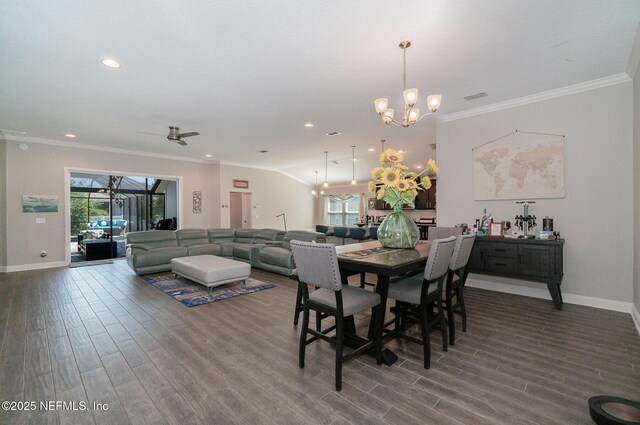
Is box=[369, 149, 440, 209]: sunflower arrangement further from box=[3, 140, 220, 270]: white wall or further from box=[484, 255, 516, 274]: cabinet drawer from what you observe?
box=[3, 140, 220, 270]: white wall

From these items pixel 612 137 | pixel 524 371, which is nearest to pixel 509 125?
pixel 612 137

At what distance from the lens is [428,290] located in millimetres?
2475

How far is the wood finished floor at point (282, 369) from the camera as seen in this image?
5.93 feet

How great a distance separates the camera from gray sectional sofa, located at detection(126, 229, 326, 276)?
557cm

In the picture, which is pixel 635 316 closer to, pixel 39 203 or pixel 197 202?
pixel 197 202

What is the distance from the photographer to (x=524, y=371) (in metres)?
2.24

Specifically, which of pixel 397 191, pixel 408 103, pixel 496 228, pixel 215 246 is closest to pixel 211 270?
pixel 215 246

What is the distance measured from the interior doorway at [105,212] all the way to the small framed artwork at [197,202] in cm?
55

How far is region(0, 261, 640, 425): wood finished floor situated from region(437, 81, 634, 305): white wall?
49 cm

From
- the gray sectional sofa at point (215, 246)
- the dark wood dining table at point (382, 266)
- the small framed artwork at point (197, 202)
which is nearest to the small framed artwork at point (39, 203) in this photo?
the gray sectional sofa at point (215, 246)

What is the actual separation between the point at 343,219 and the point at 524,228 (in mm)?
9002

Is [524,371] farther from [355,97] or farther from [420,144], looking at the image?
[420,144]

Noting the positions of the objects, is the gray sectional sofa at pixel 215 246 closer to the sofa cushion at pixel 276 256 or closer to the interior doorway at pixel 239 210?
the sofa cushion at pixel 276 256

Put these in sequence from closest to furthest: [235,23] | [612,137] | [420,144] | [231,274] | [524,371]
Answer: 1. [524,371]
2. [235,23]
3. [612,137]
4. [231,274]
5. [420,144]
